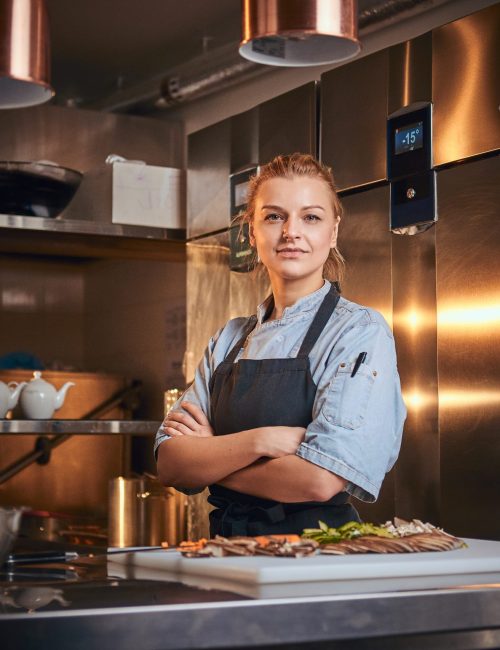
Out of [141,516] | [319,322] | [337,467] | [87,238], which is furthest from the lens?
[87,238]

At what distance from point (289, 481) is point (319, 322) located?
1.15ft

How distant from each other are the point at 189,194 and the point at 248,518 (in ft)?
5.83

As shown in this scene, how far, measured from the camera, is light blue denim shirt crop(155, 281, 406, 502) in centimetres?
195

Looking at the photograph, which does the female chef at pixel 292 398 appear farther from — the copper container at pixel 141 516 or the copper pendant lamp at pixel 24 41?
the copper container at pixel 141 516

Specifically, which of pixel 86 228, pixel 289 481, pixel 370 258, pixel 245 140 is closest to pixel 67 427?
pixel 86 228

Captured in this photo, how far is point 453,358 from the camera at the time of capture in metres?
2.45

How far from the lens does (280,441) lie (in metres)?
2.02

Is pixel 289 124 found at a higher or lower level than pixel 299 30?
higher

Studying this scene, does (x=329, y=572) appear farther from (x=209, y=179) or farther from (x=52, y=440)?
(x=52, y=440)

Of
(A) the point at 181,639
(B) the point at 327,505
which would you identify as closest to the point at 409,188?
(B) the point at 327,505

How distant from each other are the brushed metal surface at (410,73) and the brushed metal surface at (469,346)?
8.6 inches

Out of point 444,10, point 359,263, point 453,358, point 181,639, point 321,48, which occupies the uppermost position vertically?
point 444,10

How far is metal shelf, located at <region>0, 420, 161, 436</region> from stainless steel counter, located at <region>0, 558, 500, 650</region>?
72.6 inches

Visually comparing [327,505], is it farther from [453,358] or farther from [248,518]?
[453,358]
